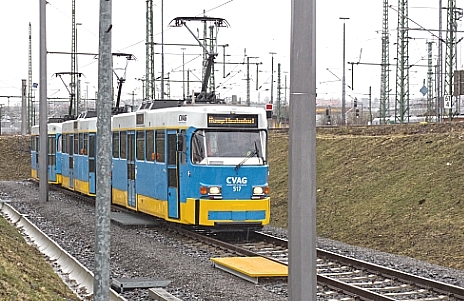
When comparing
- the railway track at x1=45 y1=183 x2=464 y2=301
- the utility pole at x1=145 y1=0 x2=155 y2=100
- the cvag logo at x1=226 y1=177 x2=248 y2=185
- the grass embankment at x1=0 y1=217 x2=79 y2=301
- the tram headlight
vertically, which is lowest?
the railway track at x1=45 y1=183 x2=464 y2=301

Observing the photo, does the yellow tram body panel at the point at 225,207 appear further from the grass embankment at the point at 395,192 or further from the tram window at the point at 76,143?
the tram window at the point at 76,143

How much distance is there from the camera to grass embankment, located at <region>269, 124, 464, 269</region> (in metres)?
20.2

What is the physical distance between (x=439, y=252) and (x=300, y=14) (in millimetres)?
11167

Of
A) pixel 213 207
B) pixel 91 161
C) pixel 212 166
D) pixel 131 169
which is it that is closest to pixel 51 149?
pixel 91 161

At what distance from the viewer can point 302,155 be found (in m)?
8.73

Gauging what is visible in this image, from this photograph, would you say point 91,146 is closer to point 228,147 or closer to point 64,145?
point 64,145

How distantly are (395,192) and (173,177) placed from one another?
7.70m

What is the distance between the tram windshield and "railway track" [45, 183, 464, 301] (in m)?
1.77

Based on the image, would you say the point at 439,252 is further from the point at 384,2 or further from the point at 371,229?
the point at 384,2

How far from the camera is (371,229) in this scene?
73.9ft

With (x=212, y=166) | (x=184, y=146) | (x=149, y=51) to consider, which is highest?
(x=149, y=51)

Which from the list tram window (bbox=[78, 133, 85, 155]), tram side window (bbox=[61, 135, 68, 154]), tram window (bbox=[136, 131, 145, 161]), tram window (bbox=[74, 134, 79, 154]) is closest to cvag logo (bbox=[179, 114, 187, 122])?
tram window (bbox=[136, 131, 145, 161])

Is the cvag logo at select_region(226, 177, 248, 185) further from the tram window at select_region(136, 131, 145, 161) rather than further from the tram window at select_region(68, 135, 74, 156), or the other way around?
the tram window at select_region(68, 135, 74, 156)

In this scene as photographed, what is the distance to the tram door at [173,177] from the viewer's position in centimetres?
1980
